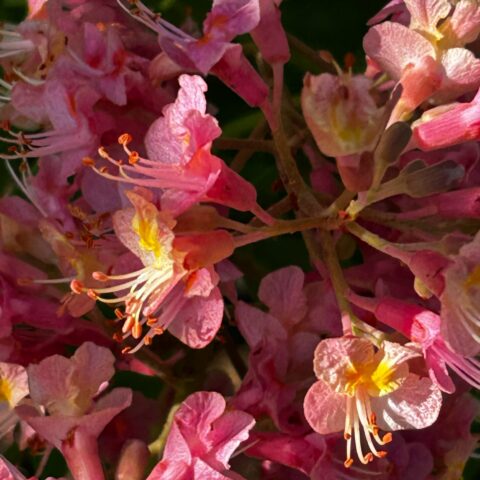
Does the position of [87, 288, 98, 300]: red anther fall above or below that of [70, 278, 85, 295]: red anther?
below

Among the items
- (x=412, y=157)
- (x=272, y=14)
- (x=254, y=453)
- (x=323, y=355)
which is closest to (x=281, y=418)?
(x=254, y=453)

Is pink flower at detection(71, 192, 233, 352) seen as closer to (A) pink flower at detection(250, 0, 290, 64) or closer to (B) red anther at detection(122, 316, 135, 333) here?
(B) red anther at detection(122, 316, 135, 333)

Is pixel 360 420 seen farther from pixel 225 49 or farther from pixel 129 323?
pixel 225 49

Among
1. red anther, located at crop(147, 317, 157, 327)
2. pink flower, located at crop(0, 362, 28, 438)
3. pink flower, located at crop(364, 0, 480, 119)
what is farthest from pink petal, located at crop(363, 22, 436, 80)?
pink flower, located at crop(0, 362, 28, 438)

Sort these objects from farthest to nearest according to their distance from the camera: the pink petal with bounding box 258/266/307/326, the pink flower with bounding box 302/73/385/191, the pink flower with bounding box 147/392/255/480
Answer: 1. the pink petal with bounding box 258/266/307/326
2. the pink flower with bounding box 147/392/255/480
3. the pink flower with bounding box 302/73/385/191

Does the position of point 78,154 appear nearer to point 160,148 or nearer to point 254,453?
point 160,148

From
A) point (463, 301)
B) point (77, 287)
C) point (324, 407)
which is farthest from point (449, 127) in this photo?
point (77, 287)

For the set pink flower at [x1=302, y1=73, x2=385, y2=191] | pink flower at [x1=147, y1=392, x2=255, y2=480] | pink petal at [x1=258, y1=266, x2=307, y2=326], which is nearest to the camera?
pink flower at [x1=302, y1=73, x2=385, y2=191]

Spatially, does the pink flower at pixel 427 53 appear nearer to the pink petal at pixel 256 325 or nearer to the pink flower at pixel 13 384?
the pink petal at pixel 256 325
